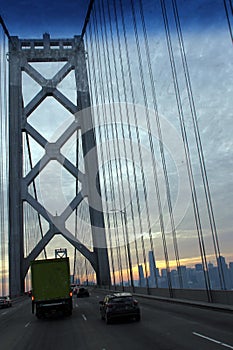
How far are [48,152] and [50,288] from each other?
26.5 m

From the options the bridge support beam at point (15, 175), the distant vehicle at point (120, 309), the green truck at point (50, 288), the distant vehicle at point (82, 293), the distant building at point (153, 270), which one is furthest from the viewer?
the bridge support beam at point (15, 175)

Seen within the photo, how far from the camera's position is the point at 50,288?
19672mm

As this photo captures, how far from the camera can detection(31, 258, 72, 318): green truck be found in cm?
1944

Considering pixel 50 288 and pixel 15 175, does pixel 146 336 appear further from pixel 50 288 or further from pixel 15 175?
pixel 15 175

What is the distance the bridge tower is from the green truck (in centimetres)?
2323

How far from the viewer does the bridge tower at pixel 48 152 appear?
1751 inches

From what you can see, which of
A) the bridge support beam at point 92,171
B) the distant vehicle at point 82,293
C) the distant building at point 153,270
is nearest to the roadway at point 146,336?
the distant building at point 153,270

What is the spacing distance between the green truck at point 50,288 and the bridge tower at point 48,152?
2323 cm

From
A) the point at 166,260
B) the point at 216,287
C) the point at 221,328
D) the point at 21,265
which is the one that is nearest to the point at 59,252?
the point at 21,265

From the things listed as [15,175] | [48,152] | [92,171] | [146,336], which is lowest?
[146,336]

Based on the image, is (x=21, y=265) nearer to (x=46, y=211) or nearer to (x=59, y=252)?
(x=46, y=211)

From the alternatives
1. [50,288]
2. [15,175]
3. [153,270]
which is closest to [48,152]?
[15,175]

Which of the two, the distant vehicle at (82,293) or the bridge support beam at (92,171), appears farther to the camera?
the bridge support beam at (92,171)

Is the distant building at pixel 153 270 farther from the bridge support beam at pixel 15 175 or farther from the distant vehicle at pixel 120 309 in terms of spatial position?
the bridge support beam at pixel 15 175
